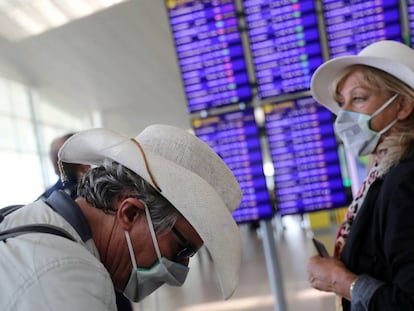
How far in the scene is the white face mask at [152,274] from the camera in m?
1.13

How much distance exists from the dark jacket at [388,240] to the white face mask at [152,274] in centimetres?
70

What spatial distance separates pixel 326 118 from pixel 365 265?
156 cm

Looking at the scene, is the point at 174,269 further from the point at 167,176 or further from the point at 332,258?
the point at 332,258

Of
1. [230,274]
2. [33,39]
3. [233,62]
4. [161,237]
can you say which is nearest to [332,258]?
[230,274]

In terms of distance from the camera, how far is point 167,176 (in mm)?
1075

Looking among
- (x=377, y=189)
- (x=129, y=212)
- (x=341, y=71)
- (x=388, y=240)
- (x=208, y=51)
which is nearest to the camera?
(x=129, y=212)

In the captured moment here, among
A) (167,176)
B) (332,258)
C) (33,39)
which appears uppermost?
(33,39)

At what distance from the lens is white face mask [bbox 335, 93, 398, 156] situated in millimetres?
1872

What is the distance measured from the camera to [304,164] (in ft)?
10.3

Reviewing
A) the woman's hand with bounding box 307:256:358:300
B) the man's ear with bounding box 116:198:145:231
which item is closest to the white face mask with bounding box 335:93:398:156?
the woman's hand with bounding box 307:256:358:300

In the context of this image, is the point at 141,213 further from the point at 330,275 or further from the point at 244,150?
the point at 244,150

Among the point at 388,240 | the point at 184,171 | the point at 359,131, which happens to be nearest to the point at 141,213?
the point at 184,171

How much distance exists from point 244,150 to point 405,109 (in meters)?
1.43

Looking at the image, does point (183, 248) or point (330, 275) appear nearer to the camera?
point (183, 248)
